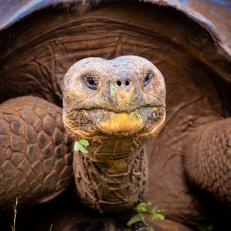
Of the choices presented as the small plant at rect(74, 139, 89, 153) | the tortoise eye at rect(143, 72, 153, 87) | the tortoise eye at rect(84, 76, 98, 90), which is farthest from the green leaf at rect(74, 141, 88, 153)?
the tortoise eye at rect(143, 72, 153, 87)

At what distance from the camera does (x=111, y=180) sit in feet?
9.62

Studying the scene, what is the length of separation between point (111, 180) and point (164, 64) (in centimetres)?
93

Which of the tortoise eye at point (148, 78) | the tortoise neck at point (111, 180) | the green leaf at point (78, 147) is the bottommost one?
the tortoise neck at point (111, 180)

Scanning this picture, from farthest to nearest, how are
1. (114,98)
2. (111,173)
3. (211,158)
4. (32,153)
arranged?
(211,158) → (32,153) → (111,173) → (114,98)

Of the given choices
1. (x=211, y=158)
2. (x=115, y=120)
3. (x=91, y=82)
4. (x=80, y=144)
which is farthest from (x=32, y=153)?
(x=211, y=158)

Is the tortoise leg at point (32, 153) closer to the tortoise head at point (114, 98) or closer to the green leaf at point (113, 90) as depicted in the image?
the tortoise head at point (114, 98)

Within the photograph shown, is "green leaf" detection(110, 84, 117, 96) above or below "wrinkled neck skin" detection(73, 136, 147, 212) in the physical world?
above

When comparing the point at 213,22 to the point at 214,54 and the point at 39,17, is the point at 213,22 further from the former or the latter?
the point at 39,17

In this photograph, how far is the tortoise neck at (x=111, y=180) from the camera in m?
2.88

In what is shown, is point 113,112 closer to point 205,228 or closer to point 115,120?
point 115,120

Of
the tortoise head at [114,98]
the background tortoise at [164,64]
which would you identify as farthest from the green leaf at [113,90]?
the background tortoise at [164,64]

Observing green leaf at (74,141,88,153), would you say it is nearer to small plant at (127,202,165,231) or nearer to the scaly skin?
the scaly skin

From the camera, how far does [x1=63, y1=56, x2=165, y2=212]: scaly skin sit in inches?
96.8

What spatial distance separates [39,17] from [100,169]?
2.47ft
